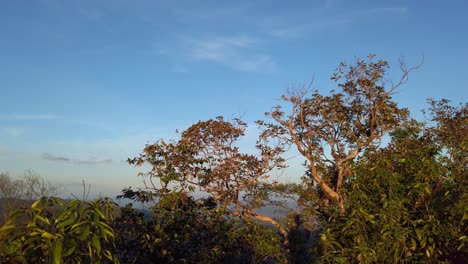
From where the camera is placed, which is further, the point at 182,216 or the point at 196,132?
the point at 196,132

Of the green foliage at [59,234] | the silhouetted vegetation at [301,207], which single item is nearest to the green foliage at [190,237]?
the silhouetted vegetation at [301,207]

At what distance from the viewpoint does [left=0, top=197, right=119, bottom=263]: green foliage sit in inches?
78.2

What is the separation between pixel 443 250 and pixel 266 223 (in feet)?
28.4

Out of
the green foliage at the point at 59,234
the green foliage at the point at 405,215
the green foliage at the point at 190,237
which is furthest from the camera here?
the green foliage at the point at 190,237

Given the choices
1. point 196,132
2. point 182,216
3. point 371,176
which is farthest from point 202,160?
point 371,176

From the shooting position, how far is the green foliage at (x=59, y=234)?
6.51ft

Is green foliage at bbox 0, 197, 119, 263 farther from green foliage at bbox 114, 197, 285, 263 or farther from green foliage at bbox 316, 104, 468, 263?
green foliage at bbox 114, 197, 285, 263

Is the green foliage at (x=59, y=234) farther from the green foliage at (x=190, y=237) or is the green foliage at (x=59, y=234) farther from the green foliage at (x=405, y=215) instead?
the green foliage at (x=190, y=237)

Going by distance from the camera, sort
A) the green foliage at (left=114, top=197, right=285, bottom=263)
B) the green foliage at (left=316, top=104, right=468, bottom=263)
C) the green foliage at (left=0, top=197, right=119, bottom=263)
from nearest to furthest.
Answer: the green foliage at (left=0, top=197, right=119, bottom=263), the green foliage at (left=316, top=104, right=468, bottom=263), the green foliage at (left=114, top=197, right=285, bottom=263)

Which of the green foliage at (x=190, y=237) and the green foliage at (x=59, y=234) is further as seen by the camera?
the green foliage at (x=190, y=237)

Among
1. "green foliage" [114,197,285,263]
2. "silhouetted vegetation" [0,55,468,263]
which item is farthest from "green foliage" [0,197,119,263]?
"green foliage" [114,197,285,263]

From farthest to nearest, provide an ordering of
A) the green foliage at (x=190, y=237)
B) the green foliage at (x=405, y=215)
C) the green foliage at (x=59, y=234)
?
the green foliage at (x=190, y=237), the green foliage at (x=405, y=215), the green foliage at (x=59, y=234)

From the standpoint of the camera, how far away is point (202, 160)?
11.6m

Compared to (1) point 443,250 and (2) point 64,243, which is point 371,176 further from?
(2) point 64,243
